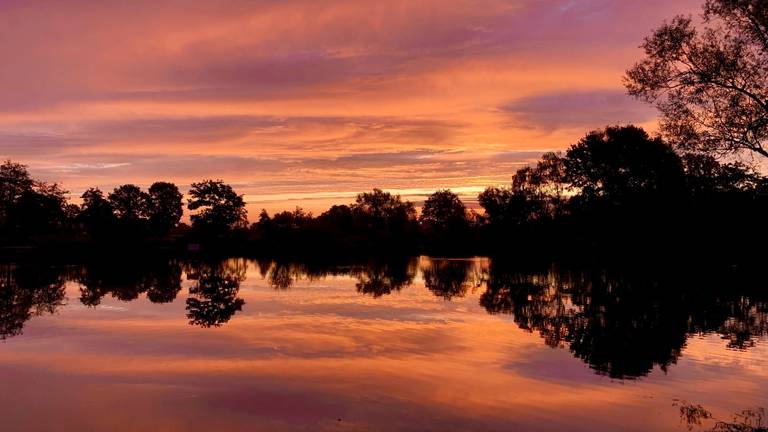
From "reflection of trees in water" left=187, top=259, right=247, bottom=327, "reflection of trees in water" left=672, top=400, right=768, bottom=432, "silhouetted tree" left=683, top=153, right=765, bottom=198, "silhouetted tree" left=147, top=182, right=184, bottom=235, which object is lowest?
"reflection of trees in water" left=672, top=400, right=768, bottom=432

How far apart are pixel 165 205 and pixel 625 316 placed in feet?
497

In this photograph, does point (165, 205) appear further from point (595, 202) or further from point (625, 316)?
point (625, 316)

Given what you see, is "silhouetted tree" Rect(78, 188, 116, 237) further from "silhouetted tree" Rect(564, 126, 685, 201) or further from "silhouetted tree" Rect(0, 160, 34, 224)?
"silhouetted tree" Rect(564, 126, 685, 201)

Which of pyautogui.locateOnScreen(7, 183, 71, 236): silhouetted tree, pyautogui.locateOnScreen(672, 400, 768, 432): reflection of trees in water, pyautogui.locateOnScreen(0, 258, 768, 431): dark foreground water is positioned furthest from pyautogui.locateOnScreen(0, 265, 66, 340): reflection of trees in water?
pyautogui.locateOnScreen(7, 183, 71, 236): silhouetted tree

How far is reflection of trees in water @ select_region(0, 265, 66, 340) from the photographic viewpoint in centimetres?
2569

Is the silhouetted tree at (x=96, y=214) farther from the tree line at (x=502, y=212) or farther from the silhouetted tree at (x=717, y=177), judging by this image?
the silhouetted tree at (x=717, y=177)

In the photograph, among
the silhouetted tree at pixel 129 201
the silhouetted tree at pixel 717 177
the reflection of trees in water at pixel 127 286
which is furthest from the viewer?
the silhouetted tree at pixel 129 201

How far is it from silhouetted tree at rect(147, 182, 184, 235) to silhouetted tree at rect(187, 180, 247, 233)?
20.1 m

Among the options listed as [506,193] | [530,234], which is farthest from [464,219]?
[530,234]

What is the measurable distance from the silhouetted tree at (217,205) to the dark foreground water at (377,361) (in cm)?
10584

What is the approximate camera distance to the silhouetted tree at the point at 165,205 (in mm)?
158125

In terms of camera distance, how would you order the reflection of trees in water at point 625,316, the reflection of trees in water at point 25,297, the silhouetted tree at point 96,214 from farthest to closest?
the silhouetted tree at point 96,214 → the reflection of trees in water at point 25,297 → the reflection of trees in water at point 625,316

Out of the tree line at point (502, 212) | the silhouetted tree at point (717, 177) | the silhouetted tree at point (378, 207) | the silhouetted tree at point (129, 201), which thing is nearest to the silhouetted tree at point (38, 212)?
the tree line at point (502, 212)

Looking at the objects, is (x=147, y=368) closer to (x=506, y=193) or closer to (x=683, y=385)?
(x=683, y=385)
